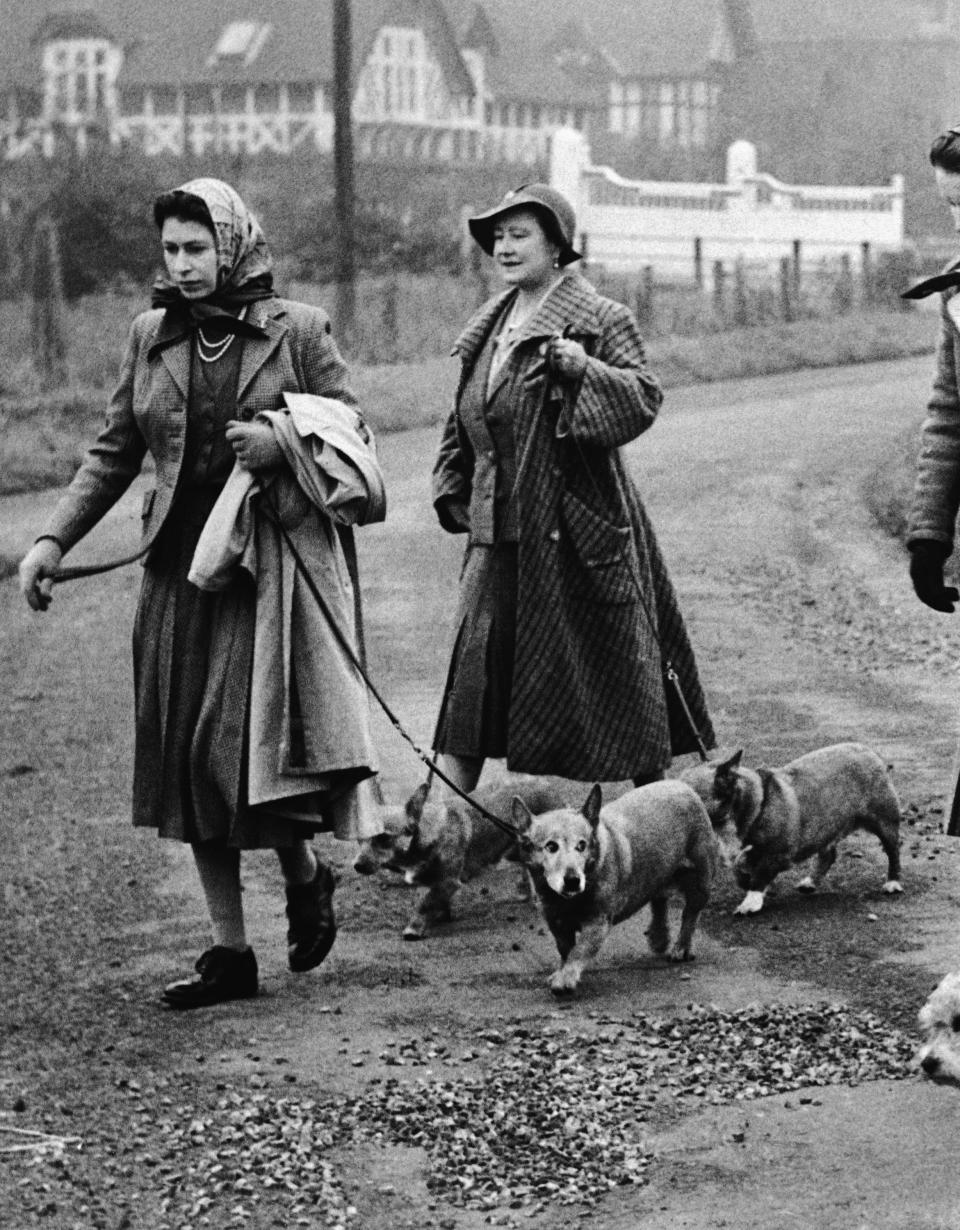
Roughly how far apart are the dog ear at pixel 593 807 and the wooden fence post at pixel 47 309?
21126 mm


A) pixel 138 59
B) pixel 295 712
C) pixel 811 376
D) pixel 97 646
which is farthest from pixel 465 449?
pixel 138 59

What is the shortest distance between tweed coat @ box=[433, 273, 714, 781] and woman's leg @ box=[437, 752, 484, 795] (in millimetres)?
226

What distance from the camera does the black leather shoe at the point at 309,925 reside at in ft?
23.5

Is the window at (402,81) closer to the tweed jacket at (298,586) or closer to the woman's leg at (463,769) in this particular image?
the woman's leg at (463,769)

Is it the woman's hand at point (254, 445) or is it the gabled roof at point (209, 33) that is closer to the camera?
the woman's hand at point (254, 445)

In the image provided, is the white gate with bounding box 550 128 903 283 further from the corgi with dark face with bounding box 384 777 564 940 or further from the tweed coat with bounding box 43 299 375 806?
the tweed coat with bounding box 43 299 375 806

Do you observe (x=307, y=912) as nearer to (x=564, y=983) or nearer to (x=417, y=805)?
(x=564, y=983)

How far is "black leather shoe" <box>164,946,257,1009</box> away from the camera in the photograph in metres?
7.11

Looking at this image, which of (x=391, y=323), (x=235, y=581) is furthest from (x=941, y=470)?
(x=391, y=323)

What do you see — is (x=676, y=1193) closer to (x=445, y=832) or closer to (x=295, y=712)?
(x=295, y=712)

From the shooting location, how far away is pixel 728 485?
67.8ft

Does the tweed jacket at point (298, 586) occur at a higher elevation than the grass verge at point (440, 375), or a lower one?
higher

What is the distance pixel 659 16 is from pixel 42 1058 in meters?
43.5

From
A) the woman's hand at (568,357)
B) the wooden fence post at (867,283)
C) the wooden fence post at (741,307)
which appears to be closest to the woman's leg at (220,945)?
the woman's hand at (568,357)
